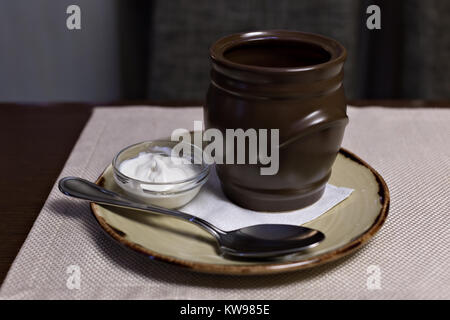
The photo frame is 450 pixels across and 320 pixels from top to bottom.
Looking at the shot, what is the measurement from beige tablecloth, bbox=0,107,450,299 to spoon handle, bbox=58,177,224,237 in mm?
32

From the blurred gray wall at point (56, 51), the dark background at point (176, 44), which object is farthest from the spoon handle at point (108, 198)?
the blurred gray wall at point (56, 51)

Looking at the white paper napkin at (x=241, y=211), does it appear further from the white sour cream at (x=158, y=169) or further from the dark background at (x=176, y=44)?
the dark background at (x=176, y=44)

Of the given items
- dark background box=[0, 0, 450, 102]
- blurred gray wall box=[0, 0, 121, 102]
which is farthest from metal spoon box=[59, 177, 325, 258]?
blurred gray wall box=[0, 0, 121, 102]

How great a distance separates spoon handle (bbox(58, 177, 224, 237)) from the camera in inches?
18.6

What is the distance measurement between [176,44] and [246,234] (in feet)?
2.43

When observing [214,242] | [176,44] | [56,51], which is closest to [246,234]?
[214,242]

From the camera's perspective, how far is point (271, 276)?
432mm

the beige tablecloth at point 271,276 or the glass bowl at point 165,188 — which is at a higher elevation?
the glass bowl at point 165,188

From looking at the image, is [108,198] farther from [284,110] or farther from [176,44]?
[176,44]

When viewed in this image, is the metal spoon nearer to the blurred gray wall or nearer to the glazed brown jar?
the glazed brown jar

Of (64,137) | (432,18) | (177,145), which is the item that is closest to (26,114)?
(64,137)

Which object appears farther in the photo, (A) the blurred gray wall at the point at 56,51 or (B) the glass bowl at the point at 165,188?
(A) the blurred gray wall at the point at 56,51

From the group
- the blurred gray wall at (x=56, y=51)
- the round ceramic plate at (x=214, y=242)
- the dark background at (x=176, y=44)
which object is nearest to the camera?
the round ceramic plate at (x=214, y=242)

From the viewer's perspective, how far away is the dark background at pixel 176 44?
1.09 m
